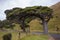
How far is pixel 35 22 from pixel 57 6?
27823 mm

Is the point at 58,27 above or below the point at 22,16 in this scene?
below

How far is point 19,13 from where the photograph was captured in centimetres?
4203

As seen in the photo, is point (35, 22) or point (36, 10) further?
point (35, 22)

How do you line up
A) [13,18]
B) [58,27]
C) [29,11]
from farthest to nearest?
[58,27] < [13,18] < [29,11]

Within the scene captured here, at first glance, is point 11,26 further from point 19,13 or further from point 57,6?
point 57,6

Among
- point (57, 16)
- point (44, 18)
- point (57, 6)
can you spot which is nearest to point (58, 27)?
point (57, 16)

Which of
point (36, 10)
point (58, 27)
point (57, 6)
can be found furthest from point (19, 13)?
point (57, 6)

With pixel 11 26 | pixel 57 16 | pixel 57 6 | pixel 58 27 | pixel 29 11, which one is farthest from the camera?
pixel 57 6

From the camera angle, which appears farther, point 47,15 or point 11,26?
point 11,26

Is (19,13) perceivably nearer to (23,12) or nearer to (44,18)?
(23,12)

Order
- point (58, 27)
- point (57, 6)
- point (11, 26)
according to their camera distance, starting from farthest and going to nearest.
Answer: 1. point (57, 6)
2. point (58, 27)
3. point (11, 26)

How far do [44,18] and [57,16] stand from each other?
64.8 meters

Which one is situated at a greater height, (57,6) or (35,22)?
(57,6)

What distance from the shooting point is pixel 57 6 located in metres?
128
